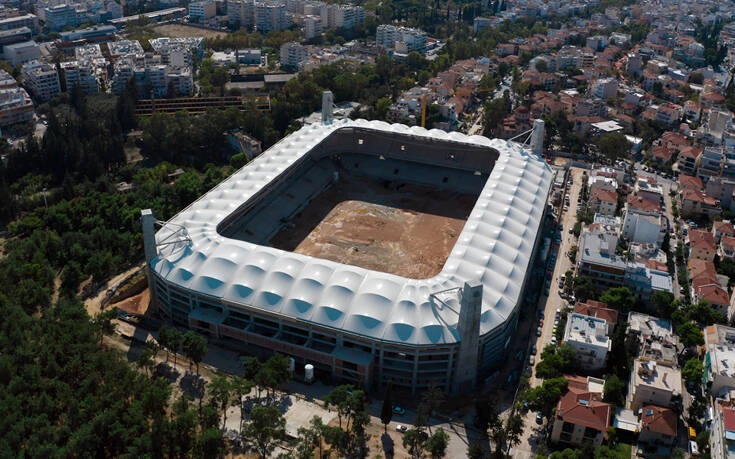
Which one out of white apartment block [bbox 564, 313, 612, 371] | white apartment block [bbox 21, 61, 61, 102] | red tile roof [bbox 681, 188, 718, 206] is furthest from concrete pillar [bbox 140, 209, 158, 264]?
white apartment block [bbox 21, 61, 61, 102]

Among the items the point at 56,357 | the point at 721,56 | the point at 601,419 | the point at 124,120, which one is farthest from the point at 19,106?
the point at 721,56

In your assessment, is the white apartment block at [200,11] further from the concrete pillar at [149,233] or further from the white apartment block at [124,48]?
the concrete pillar at [149,233]

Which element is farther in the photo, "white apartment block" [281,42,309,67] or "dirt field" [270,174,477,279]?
"white apartment block" [281,42,309,67]

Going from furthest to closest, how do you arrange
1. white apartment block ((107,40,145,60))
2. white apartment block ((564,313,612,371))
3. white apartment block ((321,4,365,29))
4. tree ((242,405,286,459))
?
white apartment block ((321,4,365,29)), white apartment block ((107,40,145,60)), white apartment block ((564,313,612,371)), tree ((242,405,286,459))

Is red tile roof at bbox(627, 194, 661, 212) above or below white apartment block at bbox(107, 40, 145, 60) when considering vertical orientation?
below

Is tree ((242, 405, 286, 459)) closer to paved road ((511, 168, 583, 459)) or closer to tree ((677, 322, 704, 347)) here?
paved road ((511, 168, 583, 459))

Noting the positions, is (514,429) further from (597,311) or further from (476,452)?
(597,311)

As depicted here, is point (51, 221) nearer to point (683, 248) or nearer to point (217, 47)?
point (683, 248)

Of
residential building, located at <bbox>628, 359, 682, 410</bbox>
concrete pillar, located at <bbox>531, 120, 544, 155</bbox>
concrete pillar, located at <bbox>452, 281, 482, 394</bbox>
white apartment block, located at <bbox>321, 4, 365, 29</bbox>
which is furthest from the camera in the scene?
white apartment block, located at <bbox>321, 4, 365, 29</bbox>
